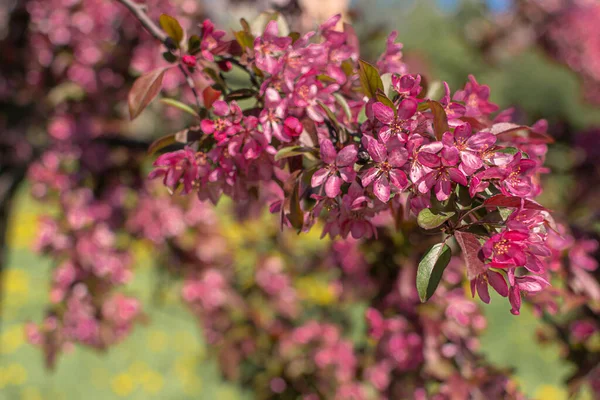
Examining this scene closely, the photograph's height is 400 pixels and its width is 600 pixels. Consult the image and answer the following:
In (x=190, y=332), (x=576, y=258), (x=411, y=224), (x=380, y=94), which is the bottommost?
(x=190, y=332)

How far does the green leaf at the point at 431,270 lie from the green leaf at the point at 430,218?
0.04 meters

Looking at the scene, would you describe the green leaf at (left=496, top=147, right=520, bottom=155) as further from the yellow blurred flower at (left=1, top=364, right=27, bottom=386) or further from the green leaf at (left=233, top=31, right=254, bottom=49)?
the yellow blurred flower at (left=1, top=364, right=27, bottom=386)

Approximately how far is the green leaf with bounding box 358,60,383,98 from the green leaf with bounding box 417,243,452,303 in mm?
275

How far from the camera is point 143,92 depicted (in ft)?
3.18

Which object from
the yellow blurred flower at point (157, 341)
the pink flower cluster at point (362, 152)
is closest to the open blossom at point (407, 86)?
the pink flower cluster at point (362, 152)

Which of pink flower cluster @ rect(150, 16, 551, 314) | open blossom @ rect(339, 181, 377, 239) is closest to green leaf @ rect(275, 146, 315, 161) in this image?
pink flower cluster @ rect(150, 16, 551, 314)

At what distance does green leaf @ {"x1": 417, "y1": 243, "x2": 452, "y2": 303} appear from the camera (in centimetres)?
75

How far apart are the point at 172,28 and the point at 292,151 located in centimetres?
38

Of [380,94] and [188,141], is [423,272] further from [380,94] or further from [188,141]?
[188,141]

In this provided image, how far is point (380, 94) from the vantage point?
790 millimetres

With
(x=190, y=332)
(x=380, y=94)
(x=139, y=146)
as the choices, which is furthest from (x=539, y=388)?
(x=380, y=94)

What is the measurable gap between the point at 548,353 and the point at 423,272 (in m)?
3.51

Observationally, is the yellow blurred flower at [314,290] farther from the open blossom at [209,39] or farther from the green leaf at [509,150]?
the green leaf at [509,150]

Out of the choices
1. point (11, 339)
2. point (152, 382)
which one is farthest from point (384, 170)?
point (11, 339)
